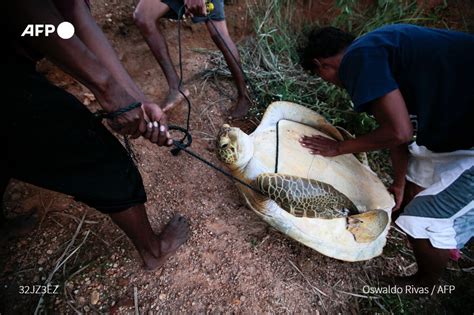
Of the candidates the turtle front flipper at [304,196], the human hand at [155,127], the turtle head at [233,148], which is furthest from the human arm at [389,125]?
the human hand at [155,127]

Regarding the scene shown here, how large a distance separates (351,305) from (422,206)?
1.78 feet

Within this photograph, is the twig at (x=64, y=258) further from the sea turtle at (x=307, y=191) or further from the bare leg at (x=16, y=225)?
the sea turtle at (x=307, y=191)

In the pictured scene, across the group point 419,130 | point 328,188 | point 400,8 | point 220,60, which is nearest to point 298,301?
point 328,188

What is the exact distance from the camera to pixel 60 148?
0.83m

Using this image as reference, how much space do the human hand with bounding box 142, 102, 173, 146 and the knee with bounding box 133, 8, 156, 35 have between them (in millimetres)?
1043

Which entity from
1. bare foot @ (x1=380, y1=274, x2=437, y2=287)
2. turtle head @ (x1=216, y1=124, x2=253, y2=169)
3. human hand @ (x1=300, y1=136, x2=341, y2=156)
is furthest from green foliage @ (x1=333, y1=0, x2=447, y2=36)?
bare foot @ (x1=380, y1=274, x2=437, y2=287)

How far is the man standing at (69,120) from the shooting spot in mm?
724

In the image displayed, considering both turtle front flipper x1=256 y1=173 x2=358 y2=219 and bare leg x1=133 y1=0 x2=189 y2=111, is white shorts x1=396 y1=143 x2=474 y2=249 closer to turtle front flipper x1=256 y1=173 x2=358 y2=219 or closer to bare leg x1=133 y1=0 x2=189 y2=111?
turtle front flipper x1=256 y1=173 x2=358 y2=219

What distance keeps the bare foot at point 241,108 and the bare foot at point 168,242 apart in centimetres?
77

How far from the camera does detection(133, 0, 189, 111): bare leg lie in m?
1.78

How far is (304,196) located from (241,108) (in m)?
0.79

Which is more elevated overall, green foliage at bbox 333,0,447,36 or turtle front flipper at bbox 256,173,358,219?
green foliage at bbox 333,0,447,36

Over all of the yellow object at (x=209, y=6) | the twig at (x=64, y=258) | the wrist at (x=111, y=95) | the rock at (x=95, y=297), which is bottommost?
the rock at (x=95, y=297)

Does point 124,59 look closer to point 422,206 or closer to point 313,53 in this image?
point 313,53
